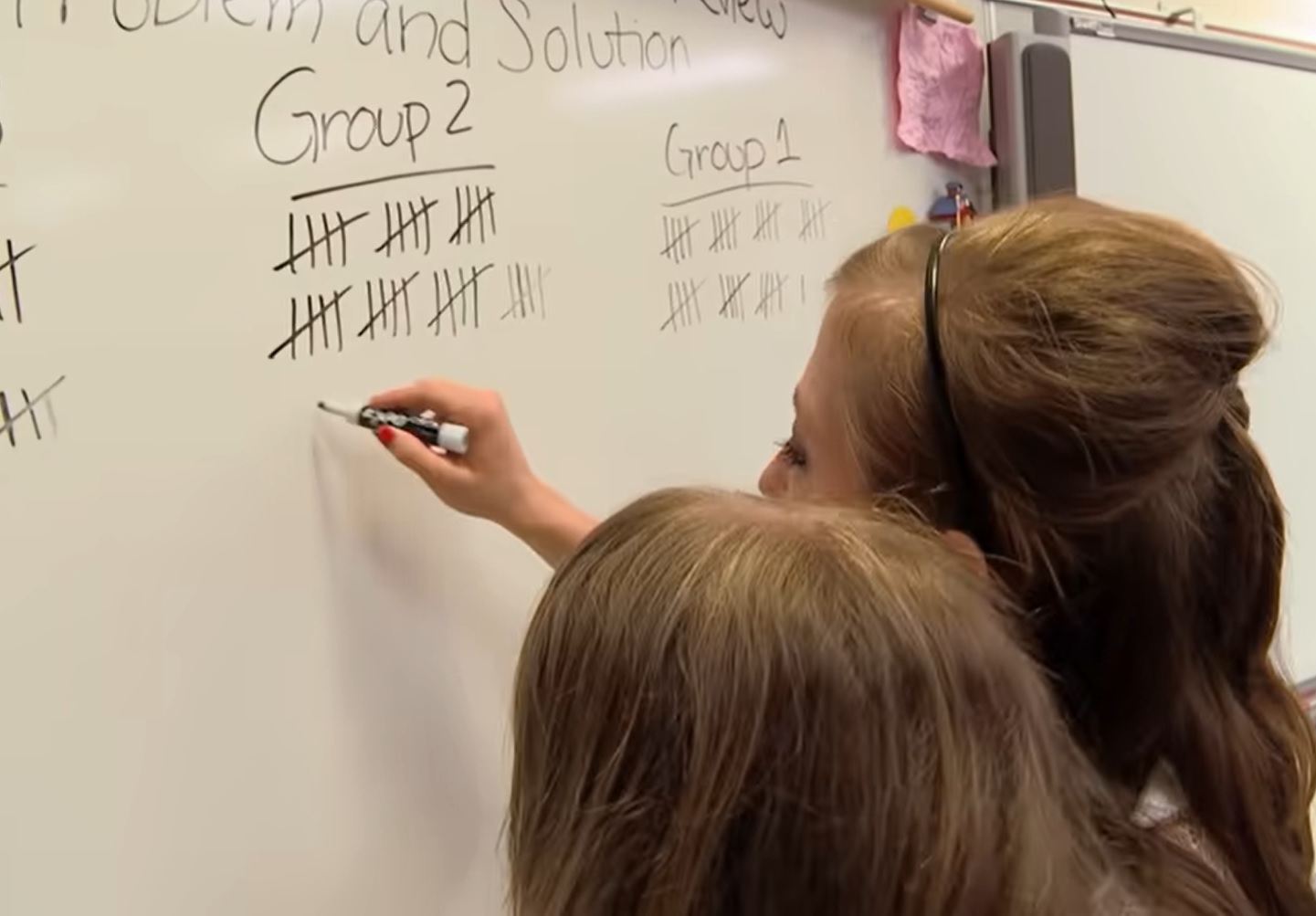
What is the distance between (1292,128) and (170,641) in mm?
1145

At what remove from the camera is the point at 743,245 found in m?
0.84

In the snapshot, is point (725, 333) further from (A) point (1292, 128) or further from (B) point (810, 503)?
(A) point (1292, 128)

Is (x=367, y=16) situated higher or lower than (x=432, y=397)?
higher

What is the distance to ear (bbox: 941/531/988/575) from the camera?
568 millimetres

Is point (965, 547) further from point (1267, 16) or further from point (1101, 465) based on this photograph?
point (1267, 16)

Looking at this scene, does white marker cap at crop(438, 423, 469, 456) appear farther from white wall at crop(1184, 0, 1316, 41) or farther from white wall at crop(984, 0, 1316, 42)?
white wall at crop(1184, 0, 1316, 41)

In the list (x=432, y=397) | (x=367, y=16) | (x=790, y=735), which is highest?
(x=367, y=16)

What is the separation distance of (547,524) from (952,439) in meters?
0.22

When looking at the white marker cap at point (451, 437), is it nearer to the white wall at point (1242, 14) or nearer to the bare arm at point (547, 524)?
the bare arm at point (547, 524)

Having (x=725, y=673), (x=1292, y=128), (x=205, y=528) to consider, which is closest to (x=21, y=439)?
(x=205, y=528)

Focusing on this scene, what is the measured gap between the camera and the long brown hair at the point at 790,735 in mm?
446

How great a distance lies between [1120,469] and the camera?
57 centimetres

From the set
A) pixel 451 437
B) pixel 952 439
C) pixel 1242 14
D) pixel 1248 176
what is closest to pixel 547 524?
pixel 451 437

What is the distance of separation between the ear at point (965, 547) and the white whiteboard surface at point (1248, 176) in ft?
1.88
